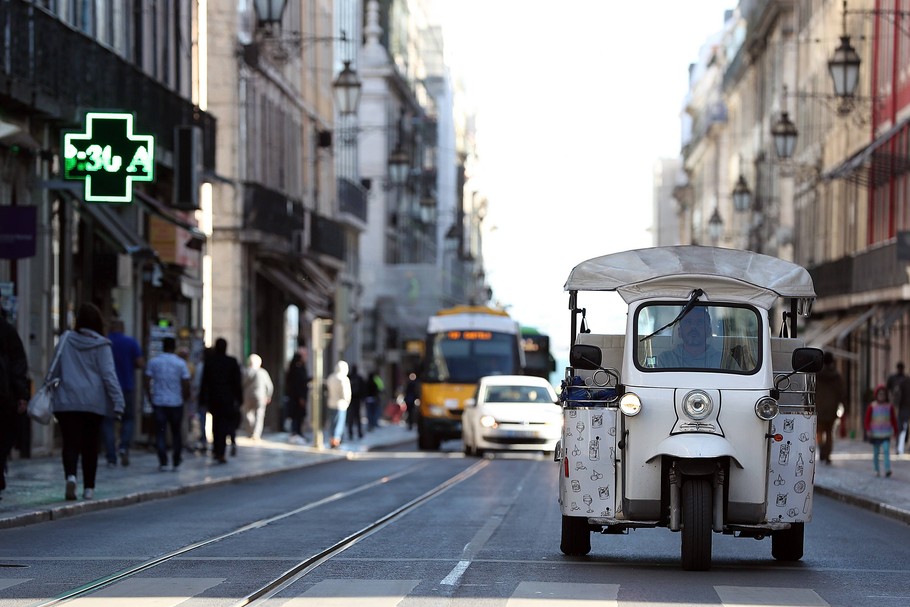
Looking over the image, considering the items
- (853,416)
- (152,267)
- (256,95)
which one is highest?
(256,95)

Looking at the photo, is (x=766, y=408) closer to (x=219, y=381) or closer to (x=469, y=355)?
(x=219, y=381)

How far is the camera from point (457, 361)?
1823 inches

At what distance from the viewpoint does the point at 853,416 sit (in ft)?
186

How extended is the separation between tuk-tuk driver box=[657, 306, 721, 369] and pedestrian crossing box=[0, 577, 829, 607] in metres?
1.96

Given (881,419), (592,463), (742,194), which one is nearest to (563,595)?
(592,463)

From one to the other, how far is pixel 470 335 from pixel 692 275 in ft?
107

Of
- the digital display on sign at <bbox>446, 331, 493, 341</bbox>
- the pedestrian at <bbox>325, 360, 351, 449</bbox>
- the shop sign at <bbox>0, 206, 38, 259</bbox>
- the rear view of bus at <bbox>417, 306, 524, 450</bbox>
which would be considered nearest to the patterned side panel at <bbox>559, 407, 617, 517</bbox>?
the shop sign at <bbox>0, 206, 38, 259</bbox>

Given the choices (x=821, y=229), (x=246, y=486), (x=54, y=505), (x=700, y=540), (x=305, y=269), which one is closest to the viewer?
(x=700, y=540)

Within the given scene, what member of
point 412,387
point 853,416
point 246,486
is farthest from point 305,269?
point 246,486

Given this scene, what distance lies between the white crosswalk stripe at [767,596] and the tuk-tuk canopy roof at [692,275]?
8.28 ft

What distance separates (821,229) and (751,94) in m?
23.6

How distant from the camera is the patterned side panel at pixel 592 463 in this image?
1391 cm

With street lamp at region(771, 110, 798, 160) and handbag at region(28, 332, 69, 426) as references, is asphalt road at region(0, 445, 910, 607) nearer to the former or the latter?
handbag at region(28, 332, 69, 426)

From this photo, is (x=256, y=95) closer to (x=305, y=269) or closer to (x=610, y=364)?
(x=305, y=269)
